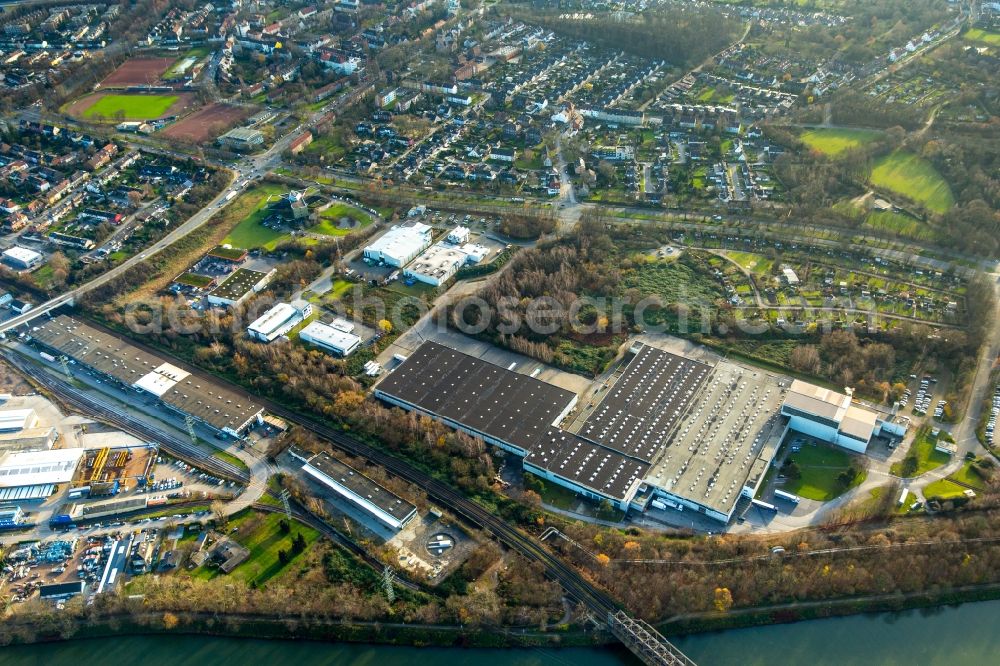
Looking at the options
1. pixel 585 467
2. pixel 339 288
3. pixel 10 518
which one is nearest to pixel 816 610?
pixel 585 467

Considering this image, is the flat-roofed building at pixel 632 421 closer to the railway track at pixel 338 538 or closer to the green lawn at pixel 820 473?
the green lawn at pixel 820 473

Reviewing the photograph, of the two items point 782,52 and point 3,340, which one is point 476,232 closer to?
point 3,340

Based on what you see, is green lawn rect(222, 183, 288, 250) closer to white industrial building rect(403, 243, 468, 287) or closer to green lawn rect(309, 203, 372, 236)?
green lawn rect(309, 203, 372, 236)

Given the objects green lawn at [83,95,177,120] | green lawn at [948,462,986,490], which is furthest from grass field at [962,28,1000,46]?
green lawn at [83,95,177,120]

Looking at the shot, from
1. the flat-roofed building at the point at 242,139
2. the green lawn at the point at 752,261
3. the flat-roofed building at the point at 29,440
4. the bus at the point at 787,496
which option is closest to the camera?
the bus at the point at 787,496

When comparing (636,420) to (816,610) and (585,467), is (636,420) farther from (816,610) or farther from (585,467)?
(816,610)

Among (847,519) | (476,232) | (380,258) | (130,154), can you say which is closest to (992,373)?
(847,519)

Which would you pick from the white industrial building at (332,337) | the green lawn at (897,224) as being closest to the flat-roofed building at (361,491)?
the white industrial building at (332,337)
